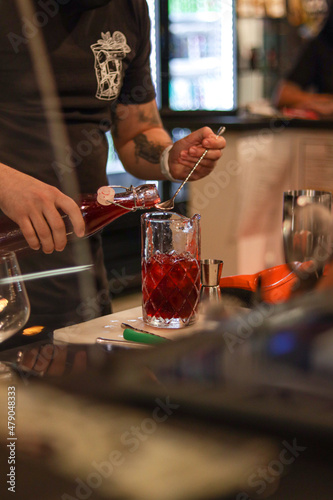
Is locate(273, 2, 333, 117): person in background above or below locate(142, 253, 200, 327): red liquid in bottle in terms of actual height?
above

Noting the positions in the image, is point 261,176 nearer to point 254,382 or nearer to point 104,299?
point 104,299

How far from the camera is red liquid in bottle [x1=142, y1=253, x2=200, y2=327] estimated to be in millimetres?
917

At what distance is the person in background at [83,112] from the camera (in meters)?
1.37

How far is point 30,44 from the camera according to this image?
1360 millimetres

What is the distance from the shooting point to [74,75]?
58.1 inches

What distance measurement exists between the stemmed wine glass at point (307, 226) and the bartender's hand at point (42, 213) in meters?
0.44

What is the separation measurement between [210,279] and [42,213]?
294 millimetres

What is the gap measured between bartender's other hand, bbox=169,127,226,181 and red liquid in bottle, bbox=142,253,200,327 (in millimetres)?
337

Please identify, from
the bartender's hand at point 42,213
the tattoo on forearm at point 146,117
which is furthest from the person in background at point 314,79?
the bartender's hand at point 42,213

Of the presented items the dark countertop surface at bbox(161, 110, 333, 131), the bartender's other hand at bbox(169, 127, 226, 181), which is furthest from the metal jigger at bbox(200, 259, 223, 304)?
the dark countertop surface at bbox(161, 110, 333, 131)

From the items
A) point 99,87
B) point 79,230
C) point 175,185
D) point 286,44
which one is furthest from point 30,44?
point 286,44

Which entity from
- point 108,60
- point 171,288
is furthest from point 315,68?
point 171,288

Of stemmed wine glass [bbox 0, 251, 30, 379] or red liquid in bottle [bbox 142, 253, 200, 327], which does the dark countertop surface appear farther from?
stemmed wine glass [bbox 0, 251, 30, 379]

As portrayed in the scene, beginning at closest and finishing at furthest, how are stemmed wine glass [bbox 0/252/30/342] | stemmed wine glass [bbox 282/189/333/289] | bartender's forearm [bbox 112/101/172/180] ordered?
stemmed wine glass [bbox 0/252/30/342] → stemmed wine glass [bbox 282/189/333/289] → bartender's forearm [bbox 112/101/172/180]
